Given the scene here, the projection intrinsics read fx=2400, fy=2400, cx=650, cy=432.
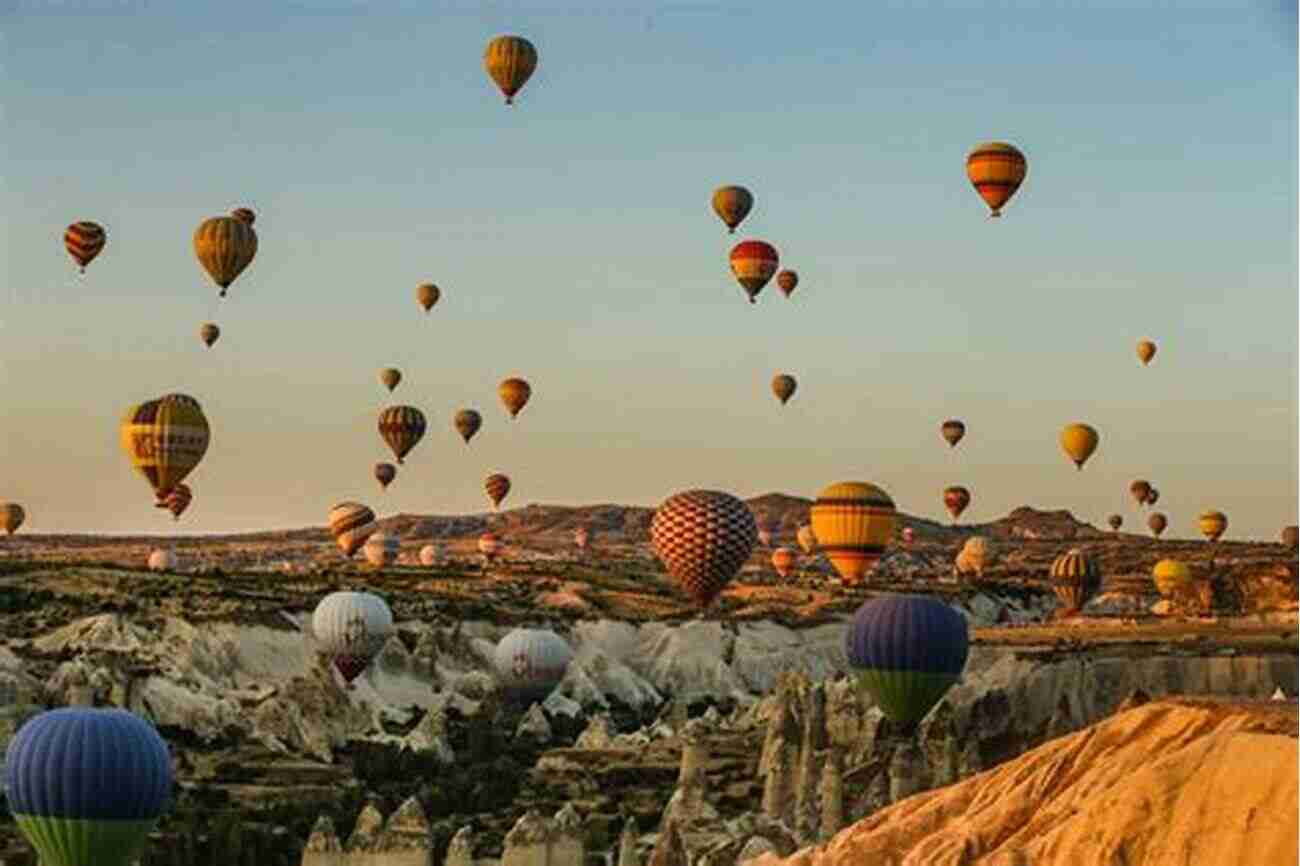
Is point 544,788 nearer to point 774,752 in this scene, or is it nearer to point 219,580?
point 774,752

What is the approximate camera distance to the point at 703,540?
78.2 meters

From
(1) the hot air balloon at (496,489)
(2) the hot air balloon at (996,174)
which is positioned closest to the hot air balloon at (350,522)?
(1) the hot air balloon at (496,489)

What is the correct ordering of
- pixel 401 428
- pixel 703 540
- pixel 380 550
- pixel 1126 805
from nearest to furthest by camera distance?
pixel 1126 805 < pixel 703 540 < pixel 401 428 < pixel 380 550

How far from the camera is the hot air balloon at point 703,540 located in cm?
Result: 7831

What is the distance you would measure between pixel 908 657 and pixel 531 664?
38.3 meters

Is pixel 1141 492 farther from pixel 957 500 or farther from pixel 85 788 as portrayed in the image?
pixel 85 788

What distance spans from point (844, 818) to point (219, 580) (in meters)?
86.1

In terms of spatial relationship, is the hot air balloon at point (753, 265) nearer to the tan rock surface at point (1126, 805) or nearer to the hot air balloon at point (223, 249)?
the hot air balloon at point (223, 249)

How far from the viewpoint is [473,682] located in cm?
11819

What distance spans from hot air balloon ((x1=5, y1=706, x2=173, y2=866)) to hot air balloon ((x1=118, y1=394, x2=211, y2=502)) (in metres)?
31.0

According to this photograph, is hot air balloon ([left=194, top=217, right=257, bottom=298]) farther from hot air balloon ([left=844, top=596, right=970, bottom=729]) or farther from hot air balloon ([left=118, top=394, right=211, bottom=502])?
hot air balloon ([left=844, top=596, right=970, bottom=729])

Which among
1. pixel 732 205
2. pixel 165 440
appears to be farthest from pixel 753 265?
pixel 165 440

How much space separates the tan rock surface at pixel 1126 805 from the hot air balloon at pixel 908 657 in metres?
15.1

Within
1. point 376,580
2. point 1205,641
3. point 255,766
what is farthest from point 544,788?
point 376,580
